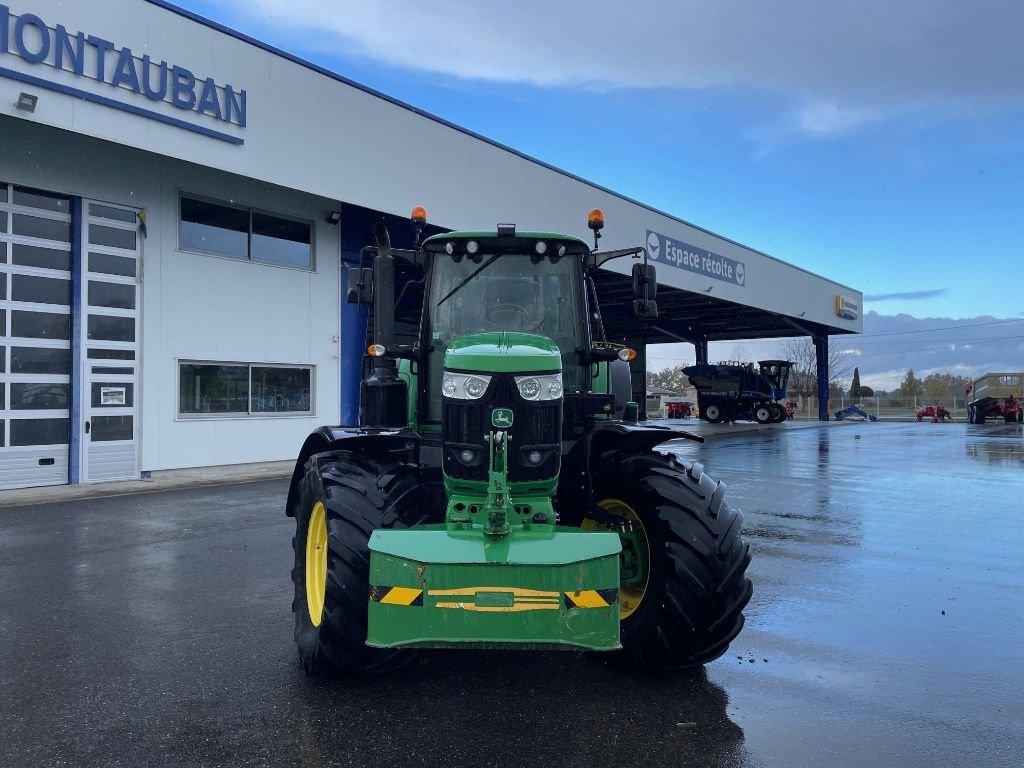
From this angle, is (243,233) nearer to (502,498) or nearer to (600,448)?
(600,448)

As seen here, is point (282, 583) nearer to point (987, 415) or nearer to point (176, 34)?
point (176, 34)

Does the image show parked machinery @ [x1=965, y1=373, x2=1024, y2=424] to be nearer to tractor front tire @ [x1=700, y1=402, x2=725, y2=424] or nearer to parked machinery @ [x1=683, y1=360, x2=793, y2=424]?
parked machinery @ [x1=683, y1=360, x2=793, y2=424]

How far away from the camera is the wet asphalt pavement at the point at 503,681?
10.7ft

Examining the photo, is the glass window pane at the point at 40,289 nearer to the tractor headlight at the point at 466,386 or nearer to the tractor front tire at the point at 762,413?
the tractor headlight at the point at 466,386

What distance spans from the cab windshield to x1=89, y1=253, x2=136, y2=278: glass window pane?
10715mm

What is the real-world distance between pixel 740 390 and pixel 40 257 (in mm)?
30557

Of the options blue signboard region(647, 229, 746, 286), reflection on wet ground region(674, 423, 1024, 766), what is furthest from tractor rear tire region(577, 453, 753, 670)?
blue signboard region(647, 229, 746, 286)

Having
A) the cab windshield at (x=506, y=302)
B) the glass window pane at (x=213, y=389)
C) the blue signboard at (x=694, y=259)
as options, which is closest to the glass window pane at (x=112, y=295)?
the glass window pane at (x=213, y=389)

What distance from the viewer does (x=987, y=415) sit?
41688 mm

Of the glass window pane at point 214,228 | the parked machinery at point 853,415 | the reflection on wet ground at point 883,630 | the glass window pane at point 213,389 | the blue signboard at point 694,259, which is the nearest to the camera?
the reflection on wet ground at point 883,630

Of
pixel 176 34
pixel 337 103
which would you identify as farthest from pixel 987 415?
pixel 176 34

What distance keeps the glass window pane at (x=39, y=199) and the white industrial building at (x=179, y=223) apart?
0.10 ft

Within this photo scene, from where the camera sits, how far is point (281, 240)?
16016 millimetres

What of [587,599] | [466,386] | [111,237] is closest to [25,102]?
[111,237]
